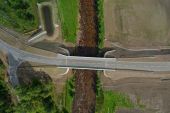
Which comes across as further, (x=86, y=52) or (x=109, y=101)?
(x=86, y=52)

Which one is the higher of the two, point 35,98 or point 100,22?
point 100,22

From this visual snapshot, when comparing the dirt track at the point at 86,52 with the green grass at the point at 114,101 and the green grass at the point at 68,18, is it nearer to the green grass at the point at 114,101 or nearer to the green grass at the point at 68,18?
the green grass at the point at 68,18

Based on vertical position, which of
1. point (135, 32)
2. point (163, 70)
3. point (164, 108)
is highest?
point (135, 32)

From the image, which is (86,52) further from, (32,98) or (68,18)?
(32,98)

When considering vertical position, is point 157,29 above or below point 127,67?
above

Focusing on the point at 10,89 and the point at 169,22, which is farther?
the point at 10,89

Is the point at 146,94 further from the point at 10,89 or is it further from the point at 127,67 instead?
the point at 10,89

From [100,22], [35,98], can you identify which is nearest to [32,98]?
[35,98]

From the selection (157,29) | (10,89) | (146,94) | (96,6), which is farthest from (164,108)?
(10,89)
